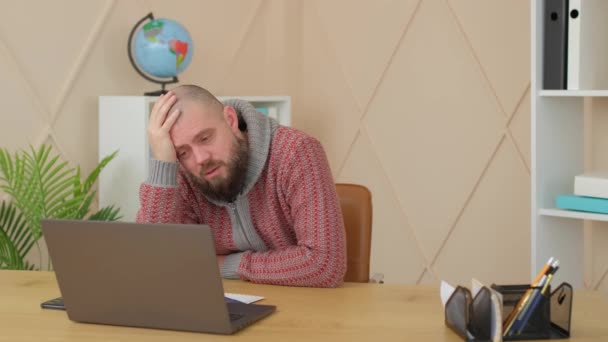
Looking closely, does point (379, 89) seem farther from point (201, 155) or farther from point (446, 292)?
point (446, 292)

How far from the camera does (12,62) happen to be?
9.67ft

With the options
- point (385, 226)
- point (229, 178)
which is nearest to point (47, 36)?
point (229, 178)

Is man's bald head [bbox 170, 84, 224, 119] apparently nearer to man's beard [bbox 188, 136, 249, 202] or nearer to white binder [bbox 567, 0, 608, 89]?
man's beard [bbox 188, 136, 249, 202]

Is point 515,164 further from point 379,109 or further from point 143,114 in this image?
point 143,114

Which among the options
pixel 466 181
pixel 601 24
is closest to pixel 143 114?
pixel 466 181

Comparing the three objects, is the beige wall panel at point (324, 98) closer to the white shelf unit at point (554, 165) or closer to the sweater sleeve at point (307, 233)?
the white shelf unit at point (554, 165)

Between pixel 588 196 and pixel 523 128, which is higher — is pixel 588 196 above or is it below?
below

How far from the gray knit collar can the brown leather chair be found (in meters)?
0.24

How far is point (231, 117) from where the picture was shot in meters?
2.13

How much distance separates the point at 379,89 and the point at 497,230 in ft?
2.36

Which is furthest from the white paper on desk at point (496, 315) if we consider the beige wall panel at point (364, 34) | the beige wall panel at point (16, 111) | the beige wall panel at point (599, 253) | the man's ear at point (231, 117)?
the beige wall panel at point (364, 34)

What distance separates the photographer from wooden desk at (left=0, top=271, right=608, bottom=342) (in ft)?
4.92

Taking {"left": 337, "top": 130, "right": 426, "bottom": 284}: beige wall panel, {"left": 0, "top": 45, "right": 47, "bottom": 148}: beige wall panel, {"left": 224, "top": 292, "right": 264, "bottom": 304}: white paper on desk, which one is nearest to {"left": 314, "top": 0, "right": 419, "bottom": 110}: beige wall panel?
{"left": 337, "top": 130, "right": 426, "bottom": 284}: beige wall panel

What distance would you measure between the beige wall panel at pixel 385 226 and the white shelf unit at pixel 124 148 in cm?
77
